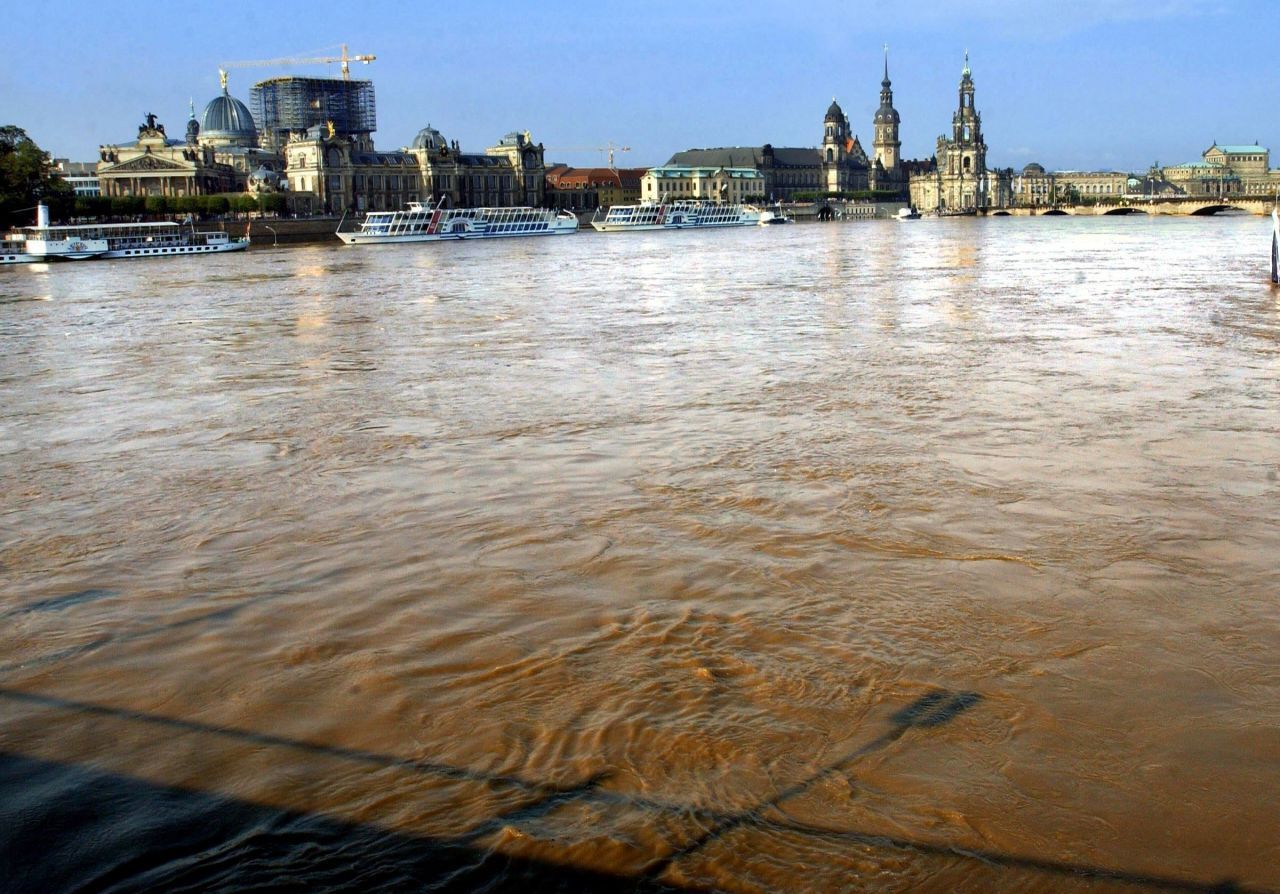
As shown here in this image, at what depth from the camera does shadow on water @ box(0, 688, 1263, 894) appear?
11.2ft

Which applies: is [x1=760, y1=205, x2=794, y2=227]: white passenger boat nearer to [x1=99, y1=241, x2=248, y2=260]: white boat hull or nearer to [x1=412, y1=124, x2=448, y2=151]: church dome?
[x1=412, y1=124, x2=448, y2=151]: church dome

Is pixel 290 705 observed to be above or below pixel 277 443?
below

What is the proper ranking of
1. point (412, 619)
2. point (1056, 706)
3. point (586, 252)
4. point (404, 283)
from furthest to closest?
1. point (586, 252)
2. point (404, 283)
3. point (412, 619)
4. point (1056, 706)

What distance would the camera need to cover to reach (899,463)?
27.4 ft

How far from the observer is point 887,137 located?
195 metres

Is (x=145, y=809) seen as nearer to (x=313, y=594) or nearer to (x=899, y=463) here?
(x=313, y=594)

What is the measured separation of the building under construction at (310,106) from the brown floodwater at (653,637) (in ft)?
471

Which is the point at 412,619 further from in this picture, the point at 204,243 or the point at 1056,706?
the point at 204,243

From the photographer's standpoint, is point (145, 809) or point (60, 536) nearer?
point (145, 809)

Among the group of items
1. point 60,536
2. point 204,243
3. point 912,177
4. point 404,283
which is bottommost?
point 60,536

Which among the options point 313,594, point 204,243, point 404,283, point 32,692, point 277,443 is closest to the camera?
point 32,692

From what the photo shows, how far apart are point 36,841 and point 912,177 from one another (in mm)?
198806

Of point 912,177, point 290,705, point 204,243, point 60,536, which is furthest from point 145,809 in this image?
point 912,177

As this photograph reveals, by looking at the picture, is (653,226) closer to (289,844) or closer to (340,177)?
(340,177)
